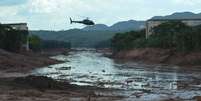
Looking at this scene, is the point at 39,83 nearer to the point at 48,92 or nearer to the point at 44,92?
the point at 48,92

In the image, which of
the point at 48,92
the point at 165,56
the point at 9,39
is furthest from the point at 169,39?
the point at 48,92

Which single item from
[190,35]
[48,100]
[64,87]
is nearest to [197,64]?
[190,35]

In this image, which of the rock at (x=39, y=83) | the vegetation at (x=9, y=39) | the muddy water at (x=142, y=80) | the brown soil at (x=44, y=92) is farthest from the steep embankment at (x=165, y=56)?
the brown soil at (x=44, y=92)

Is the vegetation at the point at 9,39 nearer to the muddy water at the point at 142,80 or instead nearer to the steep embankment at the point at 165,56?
the steep embankment at the point at 165,56

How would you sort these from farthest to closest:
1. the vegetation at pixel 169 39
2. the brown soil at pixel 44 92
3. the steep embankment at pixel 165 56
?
the vegetation at pixel 169 39, the steep embankment at pixel 165 56, the brown soil at pixel 44 92

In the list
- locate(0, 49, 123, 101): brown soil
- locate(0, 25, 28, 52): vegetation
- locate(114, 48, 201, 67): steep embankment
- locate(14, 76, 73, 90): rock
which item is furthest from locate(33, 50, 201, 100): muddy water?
locate(0, 25, 28, 52): vegetation

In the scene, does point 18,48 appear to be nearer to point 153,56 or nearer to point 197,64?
point 153,56
